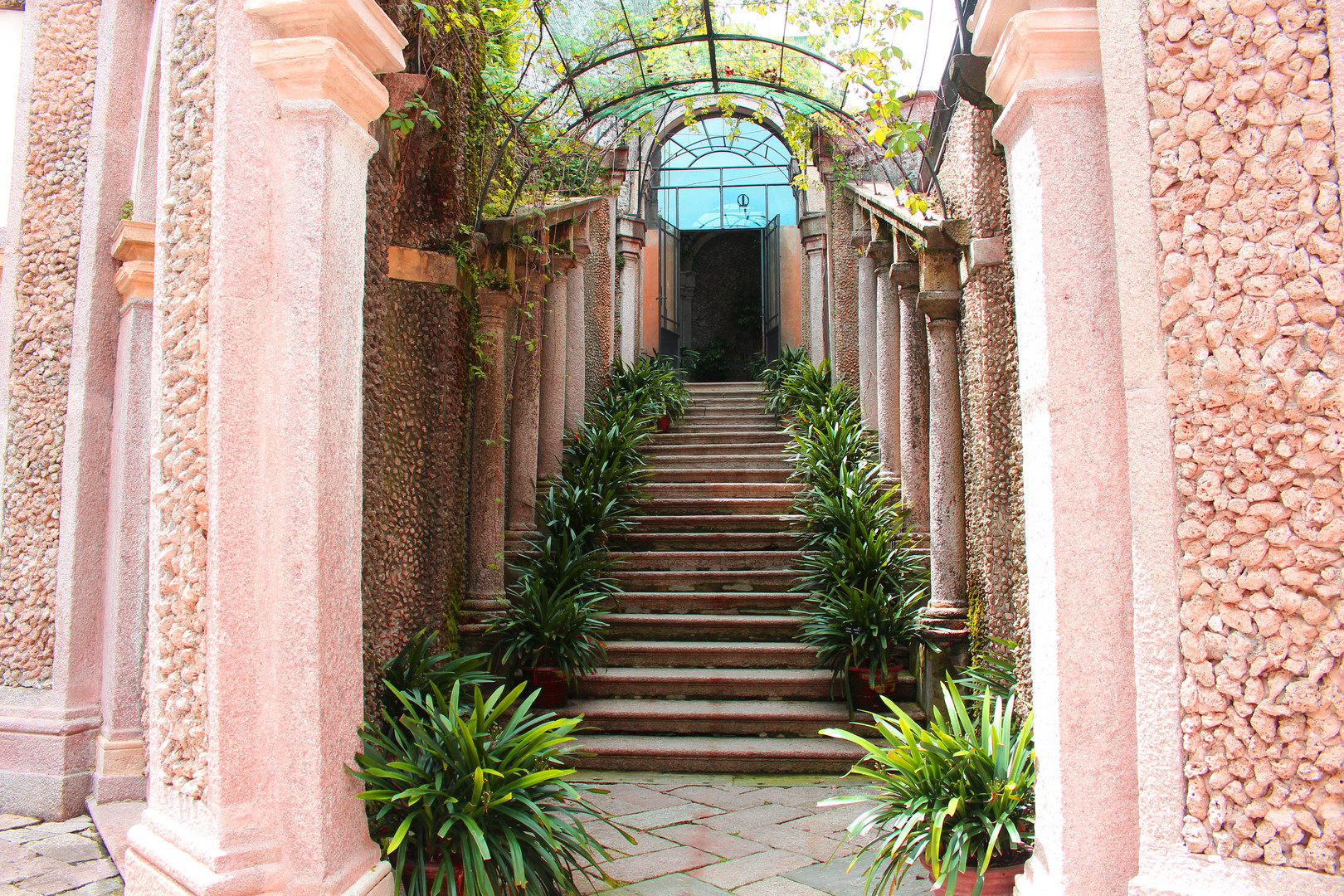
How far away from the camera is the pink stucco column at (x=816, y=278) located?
427 inches

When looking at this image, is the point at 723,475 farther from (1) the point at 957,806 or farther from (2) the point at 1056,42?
(2) the point at 1056,42

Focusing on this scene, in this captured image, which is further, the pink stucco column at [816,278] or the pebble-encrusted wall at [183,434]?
the pink stucco column at [816,278]

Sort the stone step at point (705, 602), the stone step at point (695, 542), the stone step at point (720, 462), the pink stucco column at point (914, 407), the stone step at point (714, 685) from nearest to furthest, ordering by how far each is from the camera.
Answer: the stone step at point (714, 685), the pink stucco column at point (914, 407), the stone step at point (705, 602), the stone step at point (695, 542), the stone step at point (720, 462)

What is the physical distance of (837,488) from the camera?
6.68m

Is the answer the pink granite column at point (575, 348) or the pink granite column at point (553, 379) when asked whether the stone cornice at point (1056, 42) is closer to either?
the pink granite column at point (553, 379)

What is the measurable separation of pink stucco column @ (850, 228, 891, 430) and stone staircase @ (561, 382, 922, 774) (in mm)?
1061

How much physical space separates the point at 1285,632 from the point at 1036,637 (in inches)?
23.8

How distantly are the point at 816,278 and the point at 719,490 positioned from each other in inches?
180

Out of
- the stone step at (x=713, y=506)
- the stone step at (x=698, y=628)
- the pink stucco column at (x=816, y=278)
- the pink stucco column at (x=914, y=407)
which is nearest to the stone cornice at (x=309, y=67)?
the stone step at (x=698, y=628)

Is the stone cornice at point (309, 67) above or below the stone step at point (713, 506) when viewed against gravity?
above

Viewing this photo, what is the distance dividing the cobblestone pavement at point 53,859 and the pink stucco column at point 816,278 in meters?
8.80

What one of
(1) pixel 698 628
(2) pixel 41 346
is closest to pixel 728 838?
(1) pixel 698 628

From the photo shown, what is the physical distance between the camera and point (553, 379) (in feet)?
24.8

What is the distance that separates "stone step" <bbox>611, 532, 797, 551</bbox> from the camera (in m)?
6.88
